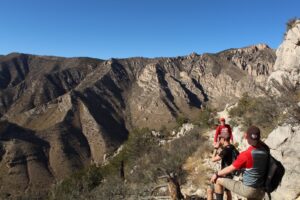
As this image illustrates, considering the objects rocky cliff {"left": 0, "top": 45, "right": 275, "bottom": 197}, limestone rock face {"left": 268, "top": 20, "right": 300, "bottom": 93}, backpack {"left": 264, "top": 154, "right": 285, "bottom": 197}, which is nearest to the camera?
backpack {"left": 264, "top": 154, "right": 285, "bottom": 197}

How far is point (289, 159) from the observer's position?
9.05 metres

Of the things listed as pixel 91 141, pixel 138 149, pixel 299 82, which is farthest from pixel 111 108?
pixel 299 82

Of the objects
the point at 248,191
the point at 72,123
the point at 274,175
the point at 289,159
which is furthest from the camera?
the point at 72,123

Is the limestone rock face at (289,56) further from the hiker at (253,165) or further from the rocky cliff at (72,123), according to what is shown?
the rocky cliff at (72,123)

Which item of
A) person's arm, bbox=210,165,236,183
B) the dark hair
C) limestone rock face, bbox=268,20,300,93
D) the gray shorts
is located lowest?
the gray shorts

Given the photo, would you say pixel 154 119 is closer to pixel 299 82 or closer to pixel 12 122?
pixel 12 122

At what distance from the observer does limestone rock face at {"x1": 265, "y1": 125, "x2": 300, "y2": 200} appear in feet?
28.9

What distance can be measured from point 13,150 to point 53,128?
22846mm

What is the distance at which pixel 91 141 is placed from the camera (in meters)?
145

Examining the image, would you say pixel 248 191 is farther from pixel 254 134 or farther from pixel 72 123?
pixel 72 123

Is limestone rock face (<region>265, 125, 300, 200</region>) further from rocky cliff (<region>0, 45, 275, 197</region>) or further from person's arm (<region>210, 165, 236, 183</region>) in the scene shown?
rocky cliff (<region>0, 45, 275, 197</region>)

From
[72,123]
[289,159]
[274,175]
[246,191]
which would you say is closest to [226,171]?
[246,191]

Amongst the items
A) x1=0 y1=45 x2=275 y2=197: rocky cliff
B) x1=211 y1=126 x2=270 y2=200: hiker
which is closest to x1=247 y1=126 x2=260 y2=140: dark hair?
x1=211 y1=126 x2=270 y2=200: hiker

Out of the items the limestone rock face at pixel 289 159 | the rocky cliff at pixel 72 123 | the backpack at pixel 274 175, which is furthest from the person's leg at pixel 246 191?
the rocky cliff at pixel 72 123
